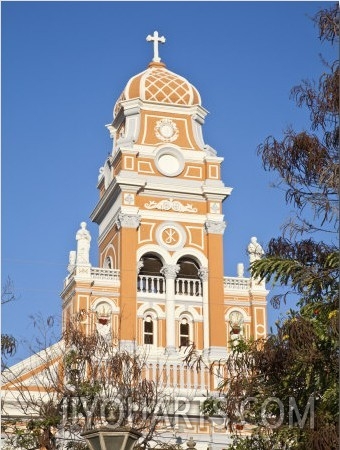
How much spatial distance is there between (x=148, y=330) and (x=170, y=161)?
6.24 m

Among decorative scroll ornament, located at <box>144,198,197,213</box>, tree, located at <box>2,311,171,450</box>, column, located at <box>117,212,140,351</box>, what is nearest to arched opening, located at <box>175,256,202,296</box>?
decorative scroll ornament, located at <box>144,198,197,213</box>

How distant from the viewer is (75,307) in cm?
3425

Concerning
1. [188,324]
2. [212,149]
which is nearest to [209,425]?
[188,324]

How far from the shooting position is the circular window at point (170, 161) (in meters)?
36.3

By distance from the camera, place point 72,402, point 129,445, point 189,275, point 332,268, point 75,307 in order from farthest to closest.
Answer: point 189,275
point 75,307
point 72,402
point 332,268
point 129,445

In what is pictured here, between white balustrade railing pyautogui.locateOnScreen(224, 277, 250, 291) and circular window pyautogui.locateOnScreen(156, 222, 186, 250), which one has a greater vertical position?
circular window pyautogui.locateOnScreen(156, 222, 186, 250)

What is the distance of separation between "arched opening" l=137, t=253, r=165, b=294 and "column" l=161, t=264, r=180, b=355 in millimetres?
379

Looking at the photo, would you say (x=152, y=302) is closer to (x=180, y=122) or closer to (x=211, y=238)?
(x=211, y=238)

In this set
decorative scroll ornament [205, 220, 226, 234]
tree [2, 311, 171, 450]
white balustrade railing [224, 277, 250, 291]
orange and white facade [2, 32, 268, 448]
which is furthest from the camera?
white balustrade railing [224, 277, 250, 291]

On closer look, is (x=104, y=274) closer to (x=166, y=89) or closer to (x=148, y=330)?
(x=148, y=330)

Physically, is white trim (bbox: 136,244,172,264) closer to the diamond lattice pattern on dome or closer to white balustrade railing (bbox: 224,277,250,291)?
white balustrade railing (bbox: 224,277,250,291)

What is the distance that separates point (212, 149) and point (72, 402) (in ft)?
60.4

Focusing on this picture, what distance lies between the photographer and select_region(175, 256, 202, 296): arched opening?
35625 mm

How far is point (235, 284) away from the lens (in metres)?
36.2
